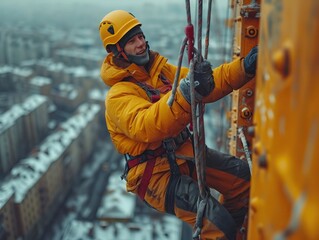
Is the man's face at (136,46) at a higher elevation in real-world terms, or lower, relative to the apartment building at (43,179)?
higher

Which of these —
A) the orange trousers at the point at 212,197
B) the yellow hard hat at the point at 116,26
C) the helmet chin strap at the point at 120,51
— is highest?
the yellow hard hat at the point at 116,26

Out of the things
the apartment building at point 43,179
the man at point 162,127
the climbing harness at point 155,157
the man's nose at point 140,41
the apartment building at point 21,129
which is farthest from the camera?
the apartment building at point 21,129

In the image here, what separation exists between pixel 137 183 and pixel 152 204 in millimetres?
208

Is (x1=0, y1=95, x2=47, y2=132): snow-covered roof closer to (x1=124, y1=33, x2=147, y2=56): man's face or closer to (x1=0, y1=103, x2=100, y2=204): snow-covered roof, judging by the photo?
(x1=0, y1=103, x2=100, y2=204): snow-covered roof

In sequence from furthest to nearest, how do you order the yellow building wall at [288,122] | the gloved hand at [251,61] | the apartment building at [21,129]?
1. the apartment building at [21,129]
2. the gloved hand at [251,61]
3. the yellow building wall at [288,122]

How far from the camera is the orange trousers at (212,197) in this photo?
2.96 metres

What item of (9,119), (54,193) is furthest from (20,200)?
(9,119)

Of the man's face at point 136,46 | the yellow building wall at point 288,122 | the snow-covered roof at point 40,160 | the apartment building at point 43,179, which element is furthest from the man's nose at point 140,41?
the snow-covered roof at point 40,160

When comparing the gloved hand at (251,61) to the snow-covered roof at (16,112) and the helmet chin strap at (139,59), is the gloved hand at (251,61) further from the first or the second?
the snow-covered roof at (16,112)

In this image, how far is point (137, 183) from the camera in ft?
10.8

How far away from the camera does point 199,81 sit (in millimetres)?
2582

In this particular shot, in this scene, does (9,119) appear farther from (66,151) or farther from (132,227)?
(132,227)

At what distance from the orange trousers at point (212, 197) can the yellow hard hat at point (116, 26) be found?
1.20 m

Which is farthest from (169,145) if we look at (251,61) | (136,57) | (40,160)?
(40,160)
